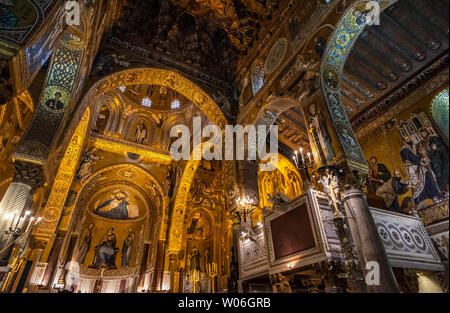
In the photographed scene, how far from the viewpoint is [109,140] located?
571 inches

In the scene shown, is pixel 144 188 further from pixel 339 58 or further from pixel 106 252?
pixel 339 58

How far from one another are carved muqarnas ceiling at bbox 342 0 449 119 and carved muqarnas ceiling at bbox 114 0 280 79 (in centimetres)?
380

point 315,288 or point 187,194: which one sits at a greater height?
point 187,194

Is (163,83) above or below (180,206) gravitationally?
above

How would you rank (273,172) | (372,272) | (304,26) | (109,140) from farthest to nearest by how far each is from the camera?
(109,140) < (273,172) < (304,26) < (372,272)

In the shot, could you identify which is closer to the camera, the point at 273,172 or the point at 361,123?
the point at 361,123

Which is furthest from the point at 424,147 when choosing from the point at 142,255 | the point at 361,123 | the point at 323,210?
the point at 142,255

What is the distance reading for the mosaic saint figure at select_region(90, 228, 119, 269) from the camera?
1451 centimetres

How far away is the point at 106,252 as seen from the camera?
14.9 meters

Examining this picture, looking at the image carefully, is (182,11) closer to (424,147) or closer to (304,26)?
(304,26)

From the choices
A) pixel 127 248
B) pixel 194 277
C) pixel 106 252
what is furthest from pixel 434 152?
pixel 106 252

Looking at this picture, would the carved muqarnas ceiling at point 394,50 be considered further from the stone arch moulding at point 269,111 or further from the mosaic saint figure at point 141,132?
the mosaic saint figure at point 141,132

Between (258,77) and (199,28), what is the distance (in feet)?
13.0

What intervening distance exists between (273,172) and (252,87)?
5308 mm
